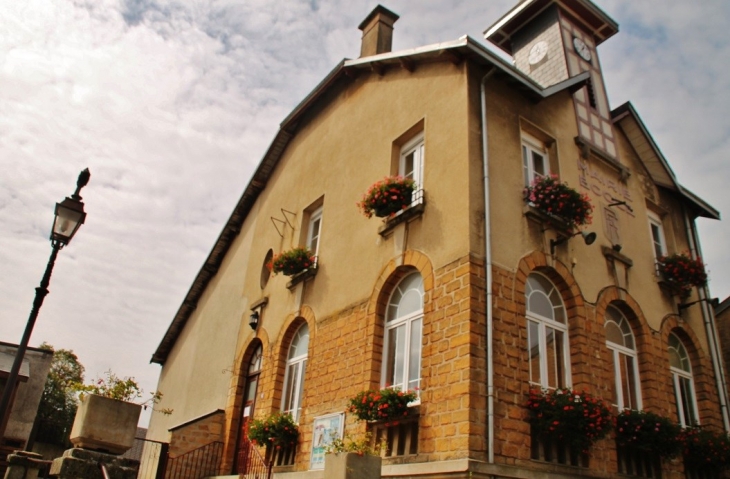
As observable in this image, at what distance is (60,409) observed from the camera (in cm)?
3628

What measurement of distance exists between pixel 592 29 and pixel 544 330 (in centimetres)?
1039

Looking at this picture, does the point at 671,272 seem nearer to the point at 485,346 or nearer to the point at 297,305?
the point at 485,346

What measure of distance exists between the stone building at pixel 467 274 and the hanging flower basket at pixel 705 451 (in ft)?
0.90

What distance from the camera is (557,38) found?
50.9 ft

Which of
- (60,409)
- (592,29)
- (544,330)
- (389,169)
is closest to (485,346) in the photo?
(544,330)

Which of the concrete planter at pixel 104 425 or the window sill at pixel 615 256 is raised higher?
the window sill at pixel 615 256

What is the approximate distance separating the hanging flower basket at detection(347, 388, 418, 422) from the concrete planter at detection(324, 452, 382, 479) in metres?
1.43

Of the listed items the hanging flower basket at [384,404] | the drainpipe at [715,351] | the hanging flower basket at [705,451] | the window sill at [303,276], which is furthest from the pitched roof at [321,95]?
the hanging flower basket at [705,451]

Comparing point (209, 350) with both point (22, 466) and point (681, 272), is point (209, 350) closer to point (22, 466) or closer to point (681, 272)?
point (22, 466)

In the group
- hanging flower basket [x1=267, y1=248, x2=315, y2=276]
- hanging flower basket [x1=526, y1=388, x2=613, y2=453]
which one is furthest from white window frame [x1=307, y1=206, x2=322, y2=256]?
hanging flower basket [x1=526, y1=388, x2=613, y2=453]

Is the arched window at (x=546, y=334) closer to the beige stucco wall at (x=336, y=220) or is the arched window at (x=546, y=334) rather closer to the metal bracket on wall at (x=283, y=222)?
the beige stucco wall at (x=336, y=220)

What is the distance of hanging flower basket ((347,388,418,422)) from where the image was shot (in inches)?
344

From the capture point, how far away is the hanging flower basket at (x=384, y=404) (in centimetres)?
873

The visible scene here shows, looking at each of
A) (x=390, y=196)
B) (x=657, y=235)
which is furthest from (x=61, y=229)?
(x=657, y=235)
